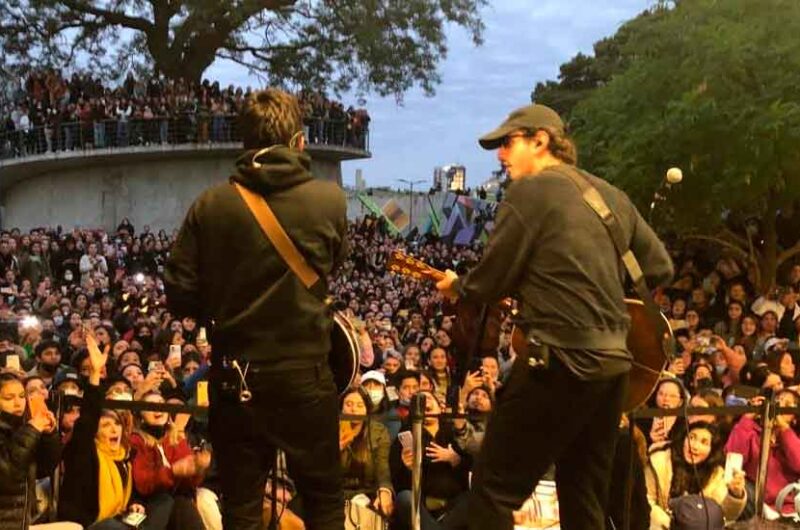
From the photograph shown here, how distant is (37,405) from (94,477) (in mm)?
508

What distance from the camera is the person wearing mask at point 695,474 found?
19.3 ft

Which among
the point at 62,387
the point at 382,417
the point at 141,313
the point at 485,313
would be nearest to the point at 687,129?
the point at 141,313

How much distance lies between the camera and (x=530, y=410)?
288 centimetres

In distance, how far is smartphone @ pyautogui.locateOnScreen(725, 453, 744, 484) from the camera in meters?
6.02

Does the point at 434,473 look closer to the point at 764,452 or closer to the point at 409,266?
the point at 764,452

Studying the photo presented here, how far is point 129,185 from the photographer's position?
3094 cm

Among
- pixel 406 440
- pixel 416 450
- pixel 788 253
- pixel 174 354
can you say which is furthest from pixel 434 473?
pixel 788 253

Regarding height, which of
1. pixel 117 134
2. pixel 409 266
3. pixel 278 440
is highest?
pixel 117 134

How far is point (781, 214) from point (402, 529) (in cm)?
1186

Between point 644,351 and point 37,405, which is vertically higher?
point 644,351

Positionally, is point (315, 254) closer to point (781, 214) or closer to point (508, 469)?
point (508, 469)

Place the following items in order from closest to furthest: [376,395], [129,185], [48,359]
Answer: [376,395] < [48,359] < [129,185]

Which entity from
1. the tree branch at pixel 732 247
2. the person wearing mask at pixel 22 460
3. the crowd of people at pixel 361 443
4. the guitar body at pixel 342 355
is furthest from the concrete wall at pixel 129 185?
the guitar body at pixel 342 355

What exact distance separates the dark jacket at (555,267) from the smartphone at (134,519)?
323 centimetres
